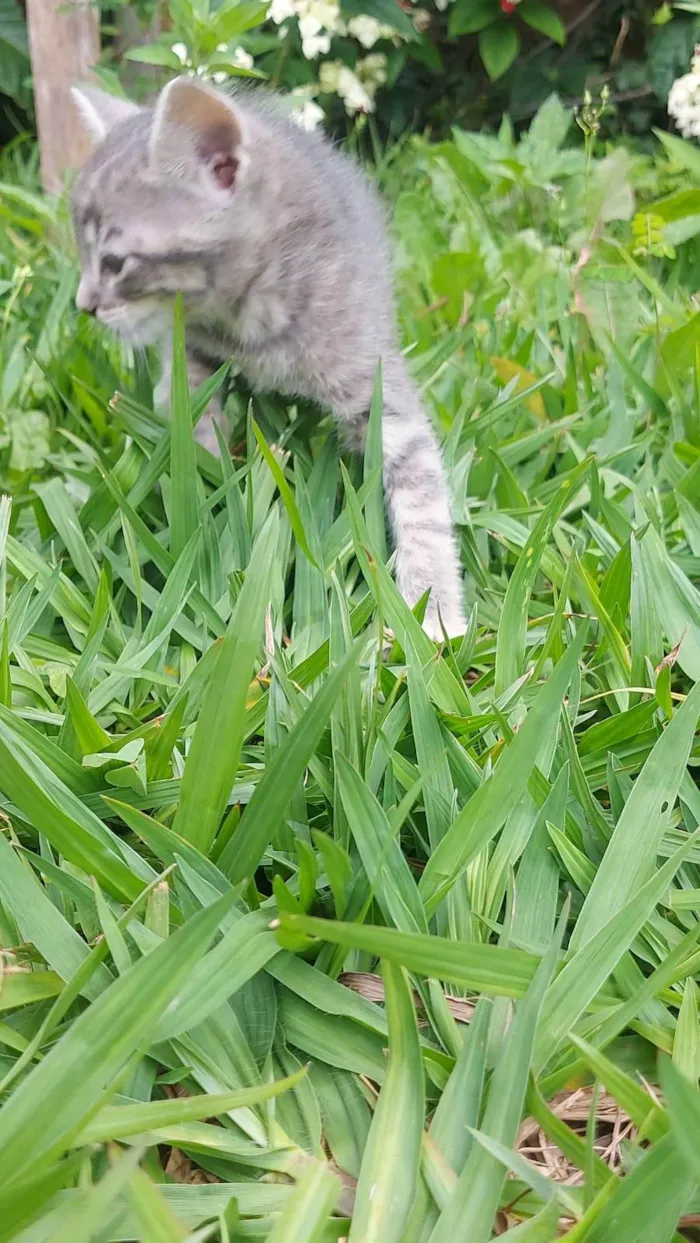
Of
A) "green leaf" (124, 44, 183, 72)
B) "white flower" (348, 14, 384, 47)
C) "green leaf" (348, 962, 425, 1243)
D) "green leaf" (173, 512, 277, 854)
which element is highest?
"white flower" (348, 14, 384, 47)

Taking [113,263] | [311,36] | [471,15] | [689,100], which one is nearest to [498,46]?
[471,15]

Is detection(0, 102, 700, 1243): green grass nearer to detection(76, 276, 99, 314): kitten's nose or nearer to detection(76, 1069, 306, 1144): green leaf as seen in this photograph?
detection(76, 1069, 306, 1144): green leaf

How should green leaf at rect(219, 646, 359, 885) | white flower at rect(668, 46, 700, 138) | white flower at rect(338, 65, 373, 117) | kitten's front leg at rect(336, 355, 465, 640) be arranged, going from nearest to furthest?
green leaf at rect(219, 646, 359, 885)
kitten's front leg at rect(336, 355, 465, 640)
white flower at rect(668, 46, 700, 138)
white flower at rect(338, 65, 373, 117)

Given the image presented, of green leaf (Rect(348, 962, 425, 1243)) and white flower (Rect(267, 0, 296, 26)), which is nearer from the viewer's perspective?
green leaf (Rect(348, 962, 425, 1243))

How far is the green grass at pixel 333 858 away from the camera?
452 millimetres

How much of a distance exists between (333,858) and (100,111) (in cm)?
123

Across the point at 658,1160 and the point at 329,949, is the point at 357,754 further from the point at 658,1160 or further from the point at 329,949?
the point at 658,1160

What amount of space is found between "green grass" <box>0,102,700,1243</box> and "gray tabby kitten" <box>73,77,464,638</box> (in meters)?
0.07

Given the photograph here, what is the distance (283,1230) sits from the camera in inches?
16.8

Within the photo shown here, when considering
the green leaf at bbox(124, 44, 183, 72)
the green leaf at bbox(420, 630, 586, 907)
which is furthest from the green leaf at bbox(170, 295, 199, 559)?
the green leaf at bbox(124, 44, 183, 72)

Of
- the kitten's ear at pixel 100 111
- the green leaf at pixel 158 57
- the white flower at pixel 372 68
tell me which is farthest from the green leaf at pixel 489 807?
the white flower at pixel 372 68

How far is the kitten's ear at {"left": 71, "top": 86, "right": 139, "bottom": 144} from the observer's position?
1227 mm

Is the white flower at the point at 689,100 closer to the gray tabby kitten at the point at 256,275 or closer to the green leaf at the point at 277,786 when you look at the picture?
the gray tabby kitten at the point at 256,275

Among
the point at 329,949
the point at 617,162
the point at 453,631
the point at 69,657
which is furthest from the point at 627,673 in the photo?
the point at 617,162
